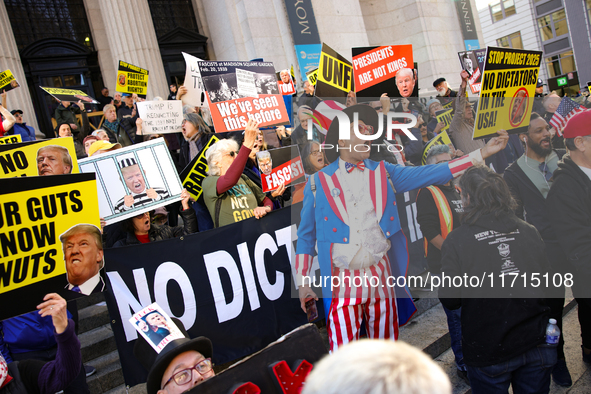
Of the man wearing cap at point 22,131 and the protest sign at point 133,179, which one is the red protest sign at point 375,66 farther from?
the man wearing cap at point 22,131

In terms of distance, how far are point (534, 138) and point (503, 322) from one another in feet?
6.28

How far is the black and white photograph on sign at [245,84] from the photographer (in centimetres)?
527

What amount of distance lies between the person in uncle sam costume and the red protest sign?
1.67 metres

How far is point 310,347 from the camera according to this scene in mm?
2104

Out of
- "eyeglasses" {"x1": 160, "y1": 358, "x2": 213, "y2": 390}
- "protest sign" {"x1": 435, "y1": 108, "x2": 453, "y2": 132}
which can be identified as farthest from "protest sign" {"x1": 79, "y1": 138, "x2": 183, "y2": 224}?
"protest sign" {"x1": 435, "y1": 108, "x2": 453, "y2": 132}

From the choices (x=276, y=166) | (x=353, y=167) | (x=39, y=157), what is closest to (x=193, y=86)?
(x=276, y=166)

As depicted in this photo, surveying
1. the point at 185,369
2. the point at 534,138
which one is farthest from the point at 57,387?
the point at 534,138

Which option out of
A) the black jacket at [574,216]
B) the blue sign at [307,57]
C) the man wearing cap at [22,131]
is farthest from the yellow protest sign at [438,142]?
the blue sign at [307,57]

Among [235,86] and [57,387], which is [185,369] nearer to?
[57,387]

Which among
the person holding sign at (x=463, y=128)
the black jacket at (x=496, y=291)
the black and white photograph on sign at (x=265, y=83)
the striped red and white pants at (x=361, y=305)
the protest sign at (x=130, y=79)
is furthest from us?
the protest sign at (x=130, y=79)

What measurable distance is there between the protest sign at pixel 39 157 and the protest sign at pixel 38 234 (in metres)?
0.77

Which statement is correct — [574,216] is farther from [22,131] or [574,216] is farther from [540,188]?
[22,131]

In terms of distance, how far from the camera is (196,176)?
16.4 feet

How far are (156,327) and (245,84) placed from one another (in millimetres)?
3538
